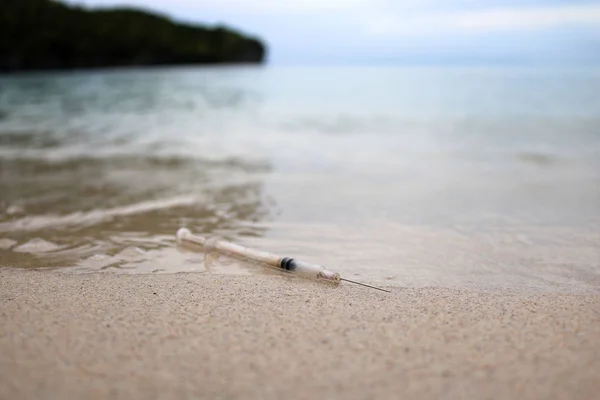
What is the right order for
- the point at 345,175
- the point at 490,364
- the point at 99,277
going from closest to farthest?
the point at 490,364, the point at 99,277, the point at 345,175

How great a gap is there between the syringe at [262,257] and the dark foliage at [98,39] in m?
84.1

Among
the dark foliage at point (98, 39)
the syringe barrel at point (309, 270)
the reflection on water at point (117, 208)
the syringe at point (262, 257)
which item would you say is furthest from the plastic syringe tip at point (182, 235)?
the dark foliage at point (98, 39)

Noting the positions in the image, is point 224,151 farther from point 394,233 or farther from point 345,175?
point 394,233

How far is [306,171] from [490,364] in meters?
5.36

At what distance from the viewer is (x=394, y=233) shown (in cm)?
427

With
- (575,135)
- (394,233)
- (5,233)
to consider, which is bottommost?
(5,233)

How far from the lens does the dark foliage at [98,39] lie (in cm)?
7919

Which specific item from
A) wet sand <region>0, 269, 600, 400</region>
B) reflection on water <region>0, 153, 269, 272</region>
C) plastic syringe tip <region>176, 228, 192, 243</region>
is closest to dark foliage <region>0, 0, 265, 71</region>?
reflection on water <region>0, 153, 269, 272</region>

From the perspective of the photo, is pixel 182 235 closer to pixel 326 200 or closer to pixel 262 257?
pixel 262 257

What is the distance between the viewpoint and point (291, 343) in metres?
2.23

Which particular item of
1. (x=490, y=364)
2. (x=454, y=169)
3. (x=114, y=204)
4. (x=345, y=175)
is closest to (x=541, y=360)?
(x=490, y=364)

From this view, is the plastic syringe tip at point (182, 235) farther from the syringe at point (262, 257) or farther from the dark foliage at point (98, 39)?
the dark foliage at point (98, 39)

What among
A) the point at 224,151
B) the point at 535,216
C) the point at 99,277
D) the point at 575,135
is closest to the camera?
the point at 99,277

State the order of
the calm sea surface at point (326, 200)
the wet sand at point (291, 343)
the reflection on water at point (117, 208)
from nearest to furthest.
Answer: the wet sand at point (291, 343)
the calm sea surface at point (326, 200)
the reflection on water at point (117, 208)
